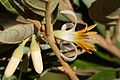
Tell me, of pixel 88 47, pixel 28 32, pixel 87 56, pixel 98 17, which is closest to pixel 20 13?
pixel 28 32

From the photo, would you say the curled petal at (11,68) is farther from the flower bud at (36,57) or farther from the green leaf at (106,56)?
the green leaf at (106,56)

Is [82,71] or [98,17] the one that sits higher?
[98,17]

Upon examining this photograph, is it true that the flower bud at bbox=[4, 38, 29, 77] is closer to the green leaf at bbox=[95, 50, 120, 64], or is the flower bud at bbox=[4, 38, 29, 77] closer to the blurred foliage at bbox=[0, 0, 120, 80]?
the blurred foliage at bbox=[0, 0, 120, 80]

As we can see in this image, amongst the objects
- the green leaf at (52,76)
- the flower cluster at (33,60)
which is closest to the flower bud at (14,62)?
the flower cluster at (33,60)

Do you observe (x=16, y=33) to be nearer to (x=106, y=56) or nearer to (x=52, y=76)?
(x=52, y=76)

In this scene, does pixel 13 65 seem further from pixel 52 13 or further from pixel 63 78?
pixel 63 78

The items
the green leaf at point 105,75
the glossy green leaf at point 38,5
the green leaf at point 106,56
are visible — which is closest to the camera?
the glossy green leaf at point 38,5

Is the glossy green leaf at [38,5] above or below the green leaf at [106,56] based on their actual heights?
above

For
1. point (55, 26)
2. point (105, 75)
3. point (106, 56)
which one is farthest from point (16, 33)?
point (106, 56)
